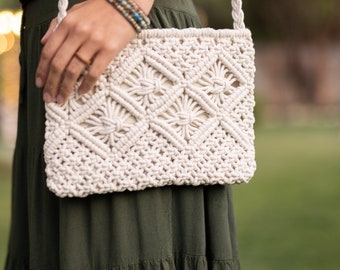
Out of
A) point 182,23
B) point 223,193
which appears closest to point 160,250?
point 223,193

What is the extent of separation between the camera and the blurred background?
4.08 meters

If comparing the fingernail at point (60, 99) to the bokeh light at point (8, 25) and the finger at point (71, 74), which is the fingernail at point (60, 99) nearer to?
the finger at point (71, 74)

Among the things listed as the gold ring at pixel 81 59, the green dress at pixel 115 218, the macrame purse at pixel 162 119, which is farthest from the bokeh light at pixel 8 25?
the gold ring at pixel 81 59

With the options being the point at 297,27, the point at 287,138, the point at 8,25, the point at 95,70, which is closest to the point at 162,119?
the point at 95,70

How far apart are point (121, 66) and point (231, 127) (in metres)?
0.25

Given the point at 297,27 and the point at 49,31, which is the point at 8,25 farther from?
the point at 297,27

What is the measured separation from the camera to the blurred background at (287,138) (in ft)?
13.4

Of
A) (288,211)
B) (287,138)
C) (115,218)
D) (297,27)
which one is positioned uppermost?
(297,27)

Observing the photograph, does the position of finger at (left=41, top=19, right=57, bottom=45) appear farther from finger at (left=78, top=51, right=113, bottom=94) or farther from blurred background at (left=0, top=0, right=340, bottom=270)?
blurred background at (left=0, top=0, right=340, bottom=270)

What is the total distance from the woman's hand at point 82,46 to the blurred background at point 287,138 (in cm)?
251

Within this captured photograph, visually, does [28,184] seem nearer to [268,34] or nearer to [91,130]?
[91,130]

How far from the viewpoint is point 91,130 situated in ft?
3.85

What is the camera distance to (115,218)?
121cm

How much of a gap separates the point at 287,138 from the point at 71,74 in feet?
33.3
